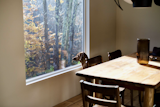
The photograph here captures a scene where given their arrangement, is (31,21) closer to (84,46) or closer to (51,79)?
(51,79)

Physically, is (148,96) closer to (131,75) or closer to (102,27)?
(131,75)

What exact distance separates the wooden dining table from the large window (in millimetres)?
1093

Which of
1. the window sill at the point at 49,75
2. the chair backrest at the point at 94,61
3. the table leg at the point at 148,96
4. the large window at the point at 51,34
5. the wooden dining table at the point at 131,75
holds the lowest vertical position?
the window sill at the point at 49,75

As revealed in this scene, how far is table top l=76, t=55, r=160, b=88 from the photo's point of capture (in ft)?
6.19

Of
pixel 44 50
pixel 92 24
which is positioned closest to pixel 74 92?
pixel 44 50

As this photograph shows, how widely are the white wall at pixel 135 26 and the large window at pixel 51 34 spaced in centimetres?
147

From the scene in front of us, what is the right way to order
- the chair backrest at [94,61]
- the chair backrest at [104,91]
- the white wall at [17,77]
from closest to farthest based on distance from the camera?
the chair backrest at [104,91] < the white wall at [17,77] < the chair backrest at [94,61]

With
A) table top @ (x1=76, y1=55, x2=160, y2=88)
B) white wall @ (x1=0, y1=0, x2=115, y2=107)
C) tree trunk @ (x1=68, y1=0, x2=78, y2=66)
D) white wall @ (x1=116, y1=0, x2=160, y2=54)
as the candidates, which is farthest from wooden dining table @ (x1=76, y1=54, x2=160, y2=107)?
white wall @ (x1=116, y1=0, x2=160, y2=54)

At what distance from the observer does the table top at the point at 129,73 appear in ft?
6.19

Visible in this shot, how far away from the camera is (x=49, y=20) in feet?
10.9

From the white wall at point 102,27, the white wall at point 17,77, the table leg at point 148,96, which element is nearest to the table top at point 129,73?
the table leg at point 148,96

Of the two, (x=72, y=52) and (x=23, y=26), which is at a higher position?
(x=23, y=26)

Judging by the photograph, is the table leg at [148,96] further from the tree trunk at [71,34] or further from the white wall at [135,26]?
the white wall at [135,26]

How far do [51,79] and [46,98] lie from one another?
0.31 meters
